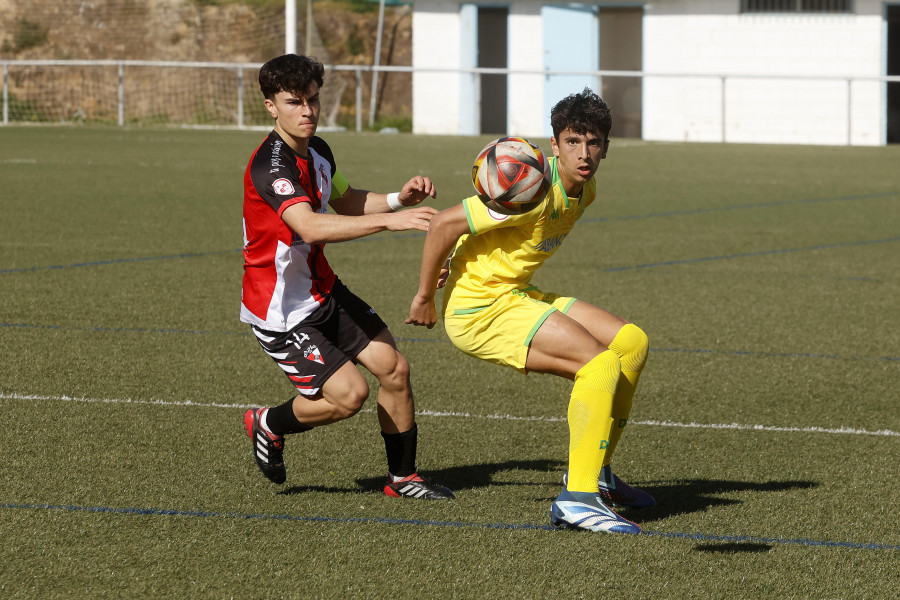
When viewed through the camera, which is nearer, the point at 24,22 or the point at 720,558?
the point at 720,558

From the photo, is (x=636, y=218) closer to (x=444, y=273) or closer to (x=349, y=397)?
(x=444, y=273)

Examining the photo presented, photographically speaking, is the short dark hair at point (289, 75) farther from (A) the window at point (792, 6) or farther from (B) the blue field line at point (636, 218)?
(A) the window at point (792, 6)

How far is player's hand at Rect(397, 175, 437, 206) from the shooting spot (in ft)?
16.1

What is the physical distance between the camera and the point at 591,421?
15.4ft

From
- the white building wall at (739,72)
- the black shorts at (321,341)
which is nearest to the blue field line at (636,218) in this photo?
the black shorts at (321,341)

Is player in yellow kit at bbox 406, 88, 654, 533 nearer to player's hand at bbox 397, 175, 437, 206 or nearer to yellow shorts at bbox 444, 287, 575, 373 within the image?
yellow shorts at bbox 444, 287, 575, 373

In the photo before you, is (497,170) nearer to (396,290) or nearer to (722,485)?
(722,485)

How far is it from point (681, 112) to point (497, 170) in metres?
28.4

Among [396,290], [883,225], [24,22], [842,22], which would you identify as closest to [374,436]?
[396,290]

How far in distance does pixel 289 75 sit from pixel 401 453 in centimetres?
148

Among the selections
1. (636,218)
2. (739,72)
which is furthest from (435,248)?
(739,72)

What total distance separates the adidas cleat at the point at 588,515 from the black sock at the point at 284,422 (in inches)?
43.5

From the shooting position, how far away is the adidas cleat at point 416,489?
16.6 ft

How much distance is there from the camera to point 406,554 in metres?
4.38
